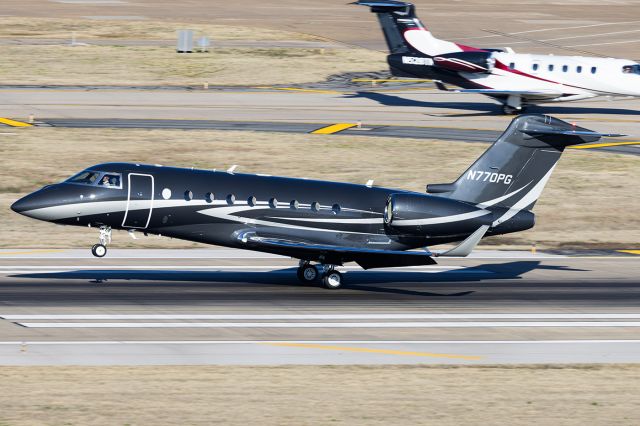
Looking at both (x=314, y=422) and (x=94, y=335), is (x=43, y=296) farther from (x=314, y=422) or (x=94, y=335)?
(x=314, y=422)

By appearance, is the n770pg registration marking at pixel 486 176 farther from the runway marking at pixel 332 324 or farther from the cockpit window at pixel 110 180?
the cockpit window at pixel 110 180

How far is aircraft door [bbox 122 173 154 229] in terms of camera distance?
3219 cm

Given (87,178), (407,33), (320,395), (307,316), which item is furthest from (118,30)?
(320,395)

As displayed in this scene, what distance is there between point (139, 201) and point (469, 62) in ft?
123

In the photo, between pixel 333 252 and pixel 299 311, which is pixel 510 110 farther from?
pixel 299 311

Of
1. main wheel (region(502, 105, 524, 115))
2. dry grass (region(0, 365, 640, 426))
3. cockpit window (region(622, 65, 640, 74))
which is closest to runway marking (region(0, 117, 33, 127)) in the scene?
main wheel (region(502, 105, 524, 115))

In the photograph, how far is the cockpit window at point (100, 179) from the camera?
32.2 meters

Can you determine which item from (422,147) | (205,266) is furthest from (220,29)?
(205,266)

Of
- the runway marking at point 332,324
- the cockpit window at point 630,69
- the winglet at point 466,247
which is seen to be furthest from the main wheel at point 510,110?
the winglet at point 466,247

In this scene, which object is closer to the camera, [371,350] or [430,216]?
[371,350]

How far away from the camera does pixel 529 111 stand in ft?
227

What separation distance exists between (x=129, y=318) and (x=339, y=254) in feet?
20.5

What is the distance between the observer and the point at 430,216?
108 feet

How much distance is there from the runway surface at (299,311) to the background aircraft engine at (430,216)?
6.45ft
